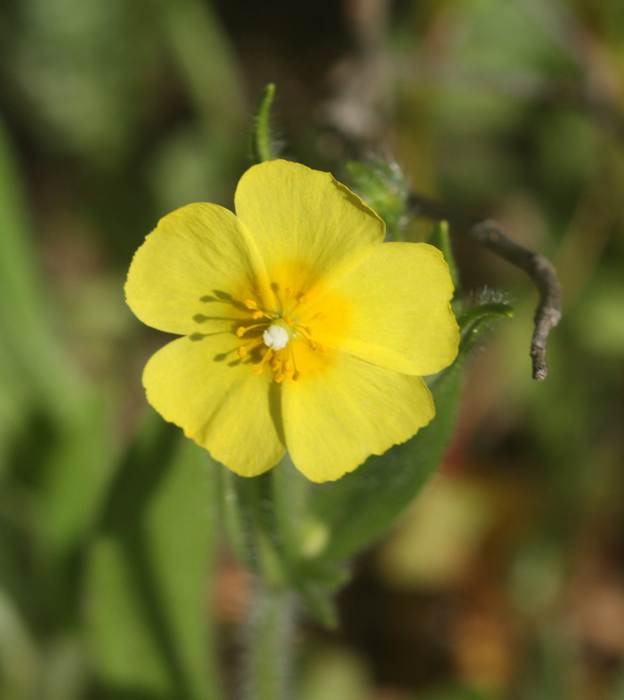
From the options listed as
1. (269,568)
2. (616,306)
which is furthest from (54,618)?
(616,306)

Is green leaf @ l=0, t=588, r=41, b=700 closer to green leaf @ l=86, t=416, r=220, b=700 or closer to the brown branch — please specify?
green leaf @ l=86, t=416, r=220, b=700

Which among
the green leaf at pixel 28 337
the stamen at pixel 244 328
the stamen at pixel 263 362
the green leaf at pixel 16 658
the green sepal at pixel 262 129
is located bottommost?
the green leaf at pixel 16 658

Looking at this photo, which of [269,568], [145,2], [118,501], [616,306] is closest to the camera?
[269,568]

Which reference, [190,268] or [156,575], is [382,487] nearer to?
[190,268]

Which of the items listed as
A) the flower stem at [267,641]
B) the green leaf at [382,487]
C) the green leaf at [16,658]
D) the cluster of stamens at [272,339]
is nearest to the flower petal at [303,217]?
the cluster of stamens at [272,339]

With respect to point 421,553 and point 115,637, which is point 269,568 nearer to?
point 115,637

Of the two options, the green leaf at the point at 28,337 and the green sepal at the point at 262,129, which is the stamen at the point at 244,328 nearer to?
the green sepal at the point at 262,129

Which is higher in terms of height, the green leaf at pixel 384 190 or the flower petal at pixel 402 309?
the green leaf at pixel 384 190
